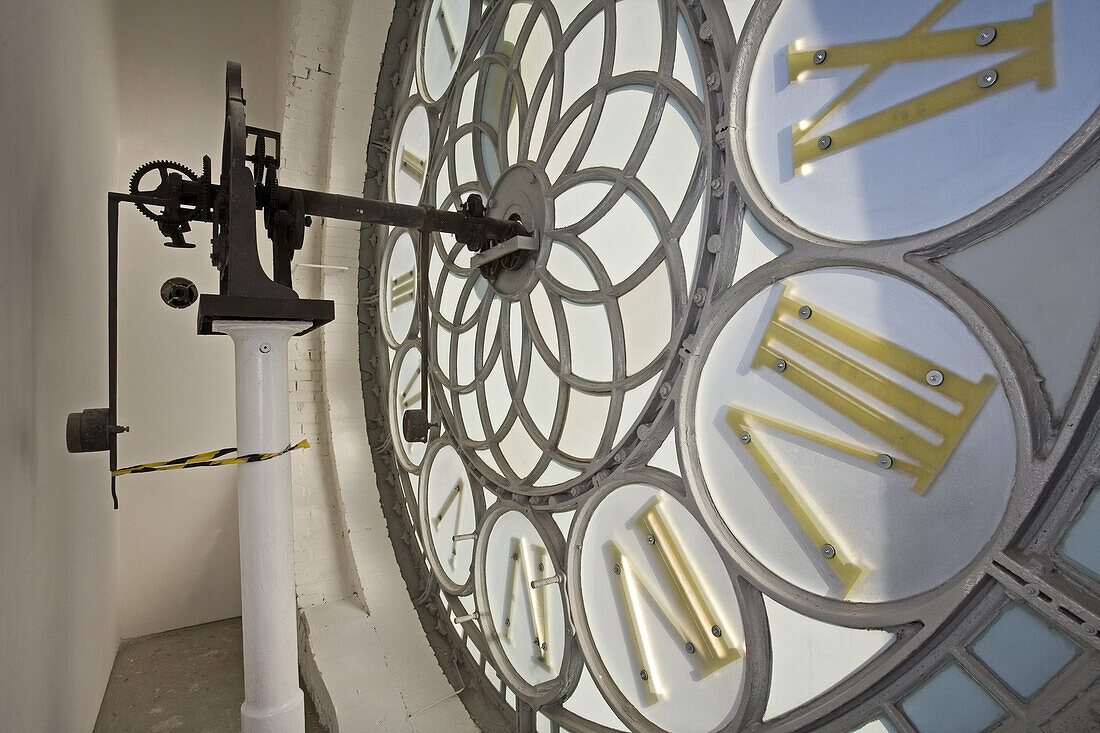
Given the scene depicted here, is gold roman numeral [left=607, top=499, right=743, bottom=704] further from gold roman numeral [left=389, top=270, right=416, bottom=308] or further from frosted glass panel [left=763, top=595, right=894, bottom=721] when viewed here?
gold roman numeral [left=389, top=270, right=416, bottom=308]

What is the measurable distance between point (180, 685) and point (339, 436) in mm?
1300

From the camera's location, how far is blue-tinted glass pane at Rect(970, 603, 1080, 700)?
719 millimetres

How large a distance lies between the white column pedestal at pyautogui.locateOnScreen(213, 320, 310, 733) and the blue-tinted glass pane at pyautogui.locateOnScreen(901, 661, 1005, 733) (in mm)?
1053

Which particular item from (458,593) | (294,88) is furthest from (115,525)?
(294,88)

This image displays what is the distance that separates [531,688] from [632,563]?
2.08ft

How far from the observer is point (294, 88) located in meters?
2.49

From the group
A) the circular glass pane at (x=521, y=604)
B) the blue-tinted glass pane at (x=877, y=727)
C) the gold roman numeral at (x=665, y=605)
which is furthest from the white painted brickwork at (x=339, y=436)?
the blue-tinted glass pane at (x=877, y=727)

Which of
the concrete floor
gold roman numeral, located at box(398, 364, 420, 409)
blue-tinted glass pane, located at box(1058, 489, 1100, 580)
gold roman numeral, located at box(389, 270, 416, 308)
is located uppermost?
gold roman numeral, located at box(389, 270, 416, 308)

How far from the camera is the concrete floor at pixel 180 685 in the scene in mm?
2354

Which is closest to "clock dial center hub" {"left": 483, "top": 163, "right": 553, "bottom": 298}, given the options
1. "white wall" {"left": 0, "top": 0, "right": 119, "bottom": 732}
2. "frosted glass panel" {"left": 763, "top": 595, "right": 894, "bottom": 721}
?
"frosted glass panel" {"left": 763, "top": 595, "right": 894, "bottom": 721}

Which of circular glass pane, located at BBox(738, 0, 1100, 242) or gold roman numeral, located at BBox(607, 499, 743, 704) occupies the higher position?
circular glass pane, located at BBox(738, 0, 1100, 242)

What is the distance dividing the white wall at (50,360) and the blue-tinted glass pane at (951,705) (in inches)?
62.2

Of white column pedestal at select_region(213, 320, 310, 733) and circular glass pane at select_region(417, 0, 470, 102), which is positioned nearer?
white column pedestal at select_region(213, 320, 310, 733)

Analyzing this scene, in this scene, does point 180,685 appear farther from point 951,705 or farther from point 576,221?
point 951,705
